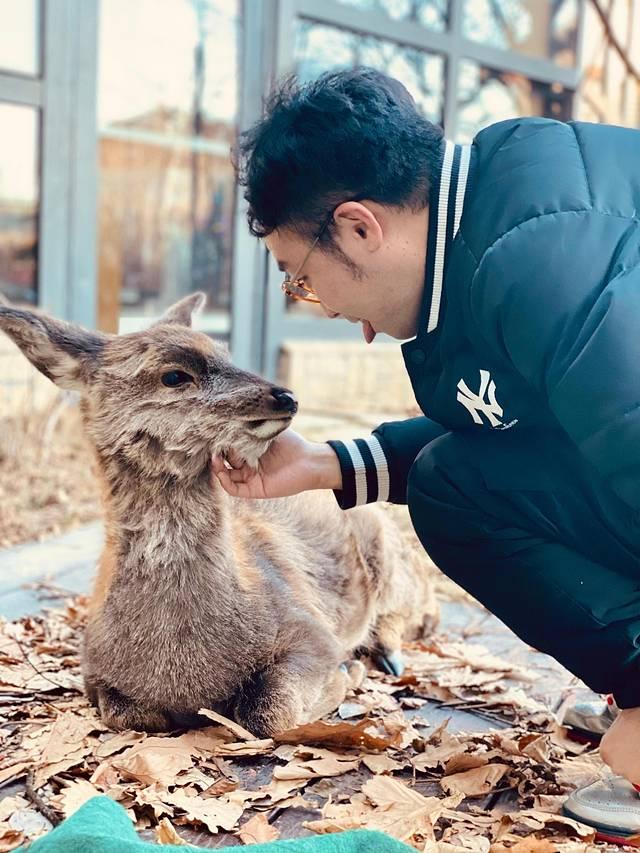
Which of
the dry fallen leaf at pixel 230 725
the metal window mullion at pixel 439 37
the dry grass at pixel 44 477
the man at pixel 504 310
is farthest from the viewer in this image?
the metal window mullion at pixel 439 37

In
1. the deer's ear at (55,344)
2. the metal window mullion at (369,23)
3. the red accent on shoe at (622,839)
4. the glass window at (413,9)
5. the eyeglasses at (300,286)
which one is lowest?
the red accent on shoe at (622,839)

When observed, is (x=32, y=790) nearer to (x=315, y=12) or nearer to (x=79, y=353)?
(x=79, y=353)

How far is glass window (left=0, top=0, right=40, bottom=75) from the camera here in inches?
251

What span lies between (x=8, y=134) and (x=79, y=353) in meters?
4.13

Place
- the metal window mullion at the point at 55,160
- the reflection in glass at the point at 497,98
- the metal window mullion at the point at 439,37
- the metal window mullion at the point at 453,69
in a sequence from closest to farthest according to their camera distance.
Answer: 1. the metal window mullion at the point at 55,160
2. the metal window mullion at the point at 439,37
3. the metal window mullion at the point at 453,69
4. the reflection in glass at the point at 497,98

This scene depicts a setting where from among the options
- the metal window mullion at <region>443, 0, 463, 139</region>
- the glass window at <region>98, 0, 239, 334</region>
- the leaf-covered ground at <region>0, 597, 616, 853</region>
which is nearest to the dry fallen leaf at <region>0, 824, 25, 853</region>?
the leaf-covered ground at <region>0, 597, 616, 853</region>

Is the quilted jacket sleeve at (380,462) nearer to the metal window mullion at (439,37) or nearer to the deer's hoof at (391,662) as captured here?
the deer's hoof at (391,662)

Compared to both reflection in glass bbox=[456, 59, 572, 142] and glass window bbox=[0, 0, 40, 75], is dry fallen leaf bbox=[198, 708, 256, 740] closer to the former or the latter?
glass window bbox=[0, 0, 40, 75]

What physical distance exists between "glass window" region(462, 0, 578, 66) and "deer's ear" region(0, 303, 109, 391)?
732 cm

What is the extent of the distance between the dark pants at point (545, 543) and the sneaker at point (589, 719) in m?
0.46

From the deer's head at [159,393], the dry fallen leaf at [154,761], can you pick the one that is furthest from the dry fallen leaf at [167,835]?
the deer's head at [159,393]

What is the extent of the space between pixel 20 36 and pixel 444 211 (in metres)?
5.00

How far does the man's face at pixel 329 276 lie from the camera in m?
2.44

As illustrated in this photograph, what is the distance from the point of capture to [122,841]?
6.32 ft
